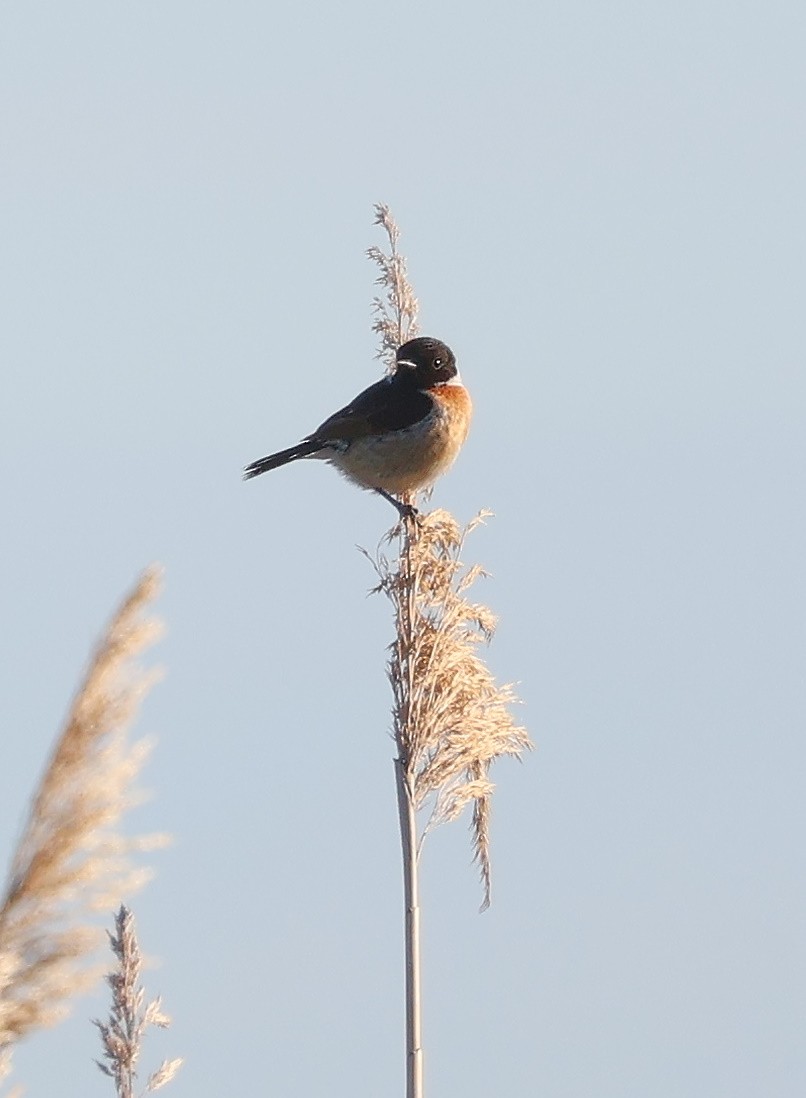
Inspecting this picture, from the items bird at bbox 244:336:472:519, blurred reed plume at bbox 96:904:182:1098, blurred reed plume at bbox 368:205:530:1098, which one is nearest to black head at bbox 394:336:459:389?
bird at bbox 244:336:472:519

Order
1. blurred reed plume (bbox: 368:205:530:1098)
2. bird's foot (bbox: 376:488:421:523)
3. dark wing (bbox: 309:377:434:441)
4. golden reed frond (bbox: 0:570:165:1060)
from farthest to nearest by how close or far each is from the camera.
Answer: dark wing (bbox: 309:377:434:441)
bird's foot (bbox: 376:488:421:523)
blurred reed plume (bbox: 368:205:530:1098)
golden reed frond (bbox: 0:570:165:1060)

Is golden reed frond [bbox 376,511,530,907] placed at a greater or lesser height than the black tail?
lesser

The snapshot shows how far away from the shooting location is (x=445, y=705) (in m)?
4.56

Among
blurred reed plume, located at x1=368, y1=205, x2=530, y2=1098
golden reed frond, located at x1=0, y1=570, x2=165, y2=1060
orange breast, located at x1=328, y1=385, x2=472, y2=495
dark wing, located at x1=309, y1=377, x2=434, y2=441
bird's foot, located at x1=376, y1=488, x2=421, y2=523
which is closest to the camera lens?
golden reed frond, located at x1=0, y1=570, x2=165, y2=1060

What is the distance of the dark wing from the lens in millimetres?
8398

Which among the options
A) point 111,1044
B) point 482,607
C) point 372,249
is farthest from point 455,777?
point 372,249

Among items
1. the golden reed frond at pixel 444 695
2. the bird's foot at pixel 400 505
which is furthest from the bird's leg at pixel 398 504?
the golden reed frond at pixel 444 695

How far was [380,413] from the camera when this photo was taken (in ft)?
27.8

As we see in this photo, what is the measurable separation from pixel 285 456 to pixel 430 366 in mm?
907

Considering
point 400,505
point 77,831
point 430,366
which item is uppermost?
point 430,366

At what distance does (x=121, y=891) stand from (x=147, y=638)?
37cm

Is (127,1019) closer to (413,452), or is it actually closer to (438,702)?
(438,702)

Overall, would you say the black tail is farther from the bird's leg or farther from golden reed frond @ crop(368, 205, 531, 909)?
golden reed frond @ crop(368, 205, 531, 909)

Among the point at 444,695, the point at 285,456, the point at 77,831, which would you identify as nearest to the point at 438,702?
the point at 444,695
